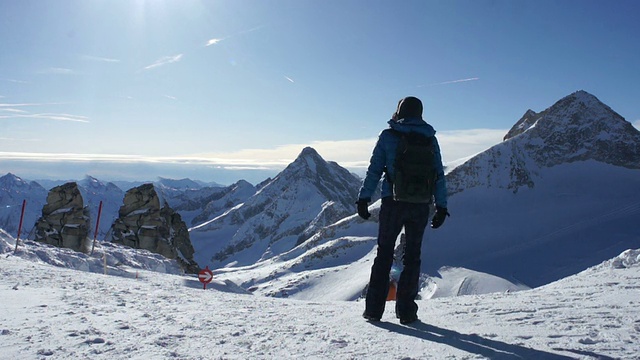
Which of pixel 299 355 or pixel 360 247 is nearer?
pixel 299 355

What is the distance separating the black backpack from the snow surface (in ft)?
5.22

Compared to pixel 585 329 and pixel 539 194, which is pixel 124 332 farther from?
pixel 539 194

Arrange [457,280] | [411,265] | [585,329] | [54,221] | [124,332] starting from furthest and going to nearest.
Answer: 1. [457,280]
2. [54,221]
3. [411,265]
4. [124,332]
5. [585,329]

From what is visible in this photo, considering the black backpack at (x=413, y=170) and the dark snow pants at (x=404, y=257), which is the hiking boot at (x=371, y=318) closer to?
the dark snow pants at (x=404, y=257)

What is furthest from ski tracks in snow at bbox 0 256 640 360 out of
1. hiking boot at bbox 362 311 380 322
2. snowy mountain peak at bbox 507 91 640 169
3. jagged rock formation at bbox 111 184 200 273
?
snowy mountain peak at bbox 507 91 640 169

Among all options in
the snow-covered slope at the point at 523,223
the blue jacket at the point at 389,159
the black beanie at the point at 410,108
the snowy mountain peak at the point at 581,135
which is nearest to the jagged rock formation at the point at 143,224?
the snow-covered slope at the point at 523,223

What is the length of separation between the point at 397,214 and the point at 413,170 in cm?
61

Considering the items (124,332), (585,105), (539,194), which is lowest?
(124,332)

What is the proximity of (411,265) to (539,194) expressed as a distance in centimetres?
11460

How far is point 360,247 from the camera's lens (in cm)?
9719

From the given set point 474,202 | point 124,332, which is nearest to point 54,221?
point 124,332

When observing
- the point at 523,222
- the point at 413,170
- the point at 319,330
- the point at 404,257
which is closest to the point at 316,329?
the point at 319,330

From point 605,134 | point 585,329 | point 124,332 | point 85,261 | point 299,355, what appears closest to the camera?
point 299,355

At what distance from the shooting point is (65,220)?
41.9m
